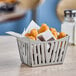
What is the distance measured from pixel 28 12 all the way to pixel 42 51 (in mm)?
2622

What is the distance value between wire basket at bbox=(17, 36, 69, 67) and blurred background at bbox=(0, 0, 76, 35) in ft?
7.59

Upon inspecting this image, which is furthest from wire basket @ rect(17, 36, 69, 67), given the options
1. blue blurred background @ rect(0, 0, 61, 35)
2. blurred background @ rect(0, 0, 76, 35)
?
blue blurred background @ rect(0, 0, 61, 35)

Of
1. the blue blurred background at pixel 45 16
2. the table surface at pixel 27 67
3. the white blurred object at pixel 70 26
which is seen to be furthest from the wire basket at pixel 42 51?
the blue blurred background at pixel 45 16

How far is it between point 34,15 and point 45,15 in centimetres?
20

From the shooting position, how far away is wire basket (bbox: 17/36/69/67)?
1.19 meters

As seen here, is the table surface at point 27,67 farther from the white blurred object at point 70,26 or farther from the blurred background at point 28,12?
the blurred background at point 28,12

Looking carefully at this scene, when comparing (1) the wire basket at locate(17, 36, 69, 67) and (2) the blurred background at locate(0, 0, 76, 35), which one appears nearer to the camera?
(1) the wire basket at locate(17, 36, 69, 67)

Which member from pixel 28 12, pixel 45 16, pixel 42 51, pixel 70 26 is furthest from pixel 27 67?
pixel 45 16

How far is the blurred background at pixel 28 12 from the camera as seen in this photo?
3.54 metres

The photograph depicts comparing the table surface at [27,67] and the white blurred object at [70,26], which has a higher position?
the white blurred object at [70,26]

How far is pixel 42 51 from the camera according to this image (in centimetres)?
119

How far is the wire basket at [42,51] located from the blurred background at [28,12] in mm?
2314

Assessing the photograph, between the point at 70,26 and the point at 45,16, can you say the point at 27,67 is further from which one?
the point at 45,16

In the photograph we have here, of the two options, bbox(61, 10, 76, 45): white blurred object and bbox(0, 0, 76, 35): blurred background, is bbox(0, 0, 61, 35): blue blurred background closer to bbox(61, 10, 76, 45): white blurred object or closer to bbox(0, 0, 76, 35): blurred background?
bbox(0, 0, 76, 35): blurred background
